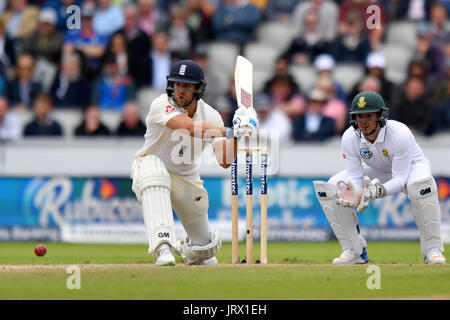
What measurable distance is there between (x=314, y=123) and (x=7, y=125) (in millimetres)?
5087

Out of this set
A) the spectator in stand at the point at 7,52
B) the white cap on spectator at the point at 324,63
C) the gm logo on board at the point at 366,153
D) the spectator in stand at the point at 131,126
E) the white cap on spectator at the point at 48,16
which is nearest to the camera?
the gm logo on board at the point at 366,153

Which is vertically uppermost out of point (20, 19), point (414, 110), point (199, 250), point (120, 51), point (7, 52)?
point (20, 19)

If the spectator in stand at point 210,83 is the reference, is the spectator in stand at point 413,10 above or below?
above

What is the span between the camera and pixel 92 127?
1456 centimetres

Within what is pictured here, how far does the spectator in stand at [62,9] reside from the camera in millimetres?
16623

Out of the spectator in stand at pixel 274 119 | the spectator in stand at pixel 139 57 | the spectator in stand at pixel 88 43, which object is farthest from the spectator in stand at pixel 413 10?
the spectator in stand at pixel 88 43

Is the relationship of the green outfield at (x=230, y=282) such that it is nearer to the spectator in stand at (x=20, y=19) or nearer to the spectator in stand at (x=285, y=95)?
the spectator in stand at (x=285, y=95)

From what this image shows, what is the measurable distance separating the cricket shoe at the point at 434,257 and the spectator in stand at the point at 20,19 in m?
10.1

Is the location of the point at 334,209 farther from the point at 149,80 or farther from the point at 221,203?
the point at 149,80

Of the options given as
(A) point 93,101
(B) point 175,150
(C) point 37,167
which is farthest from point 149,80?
(B) point 175,150

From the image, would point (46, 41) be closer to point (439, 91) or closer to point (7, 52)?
point (7, 52)

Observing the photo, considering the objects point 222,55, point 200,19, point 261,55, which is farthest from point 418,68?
point 200,19

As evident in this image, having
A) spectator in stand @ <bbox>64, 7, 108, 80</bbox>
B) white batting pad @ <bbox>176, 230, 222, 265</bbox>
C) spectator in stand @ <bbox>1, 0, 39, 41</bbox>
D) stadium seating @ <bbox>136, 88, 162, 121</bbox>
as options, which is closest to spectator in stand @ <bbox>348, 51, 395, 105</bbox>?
stadium seating @ <bbox>136, 88, 162, 121</bbox>

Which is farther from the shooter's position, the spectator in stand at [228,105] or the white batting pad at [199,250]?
the spectator in stand at [228,105]
